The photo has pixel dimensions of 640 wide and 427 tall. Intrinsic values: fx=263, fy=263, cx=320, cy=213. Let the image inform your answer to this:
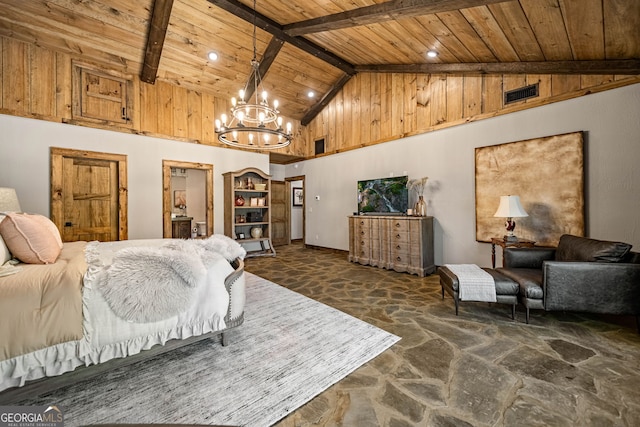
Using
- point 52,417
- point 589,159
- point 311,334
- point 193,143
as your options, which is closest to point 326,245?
point 193,143

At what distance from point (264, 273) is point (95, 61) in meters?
4.85

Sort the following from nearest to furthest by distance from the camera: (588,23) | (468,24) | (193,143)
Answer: (588,23), (468,24), (193,143)

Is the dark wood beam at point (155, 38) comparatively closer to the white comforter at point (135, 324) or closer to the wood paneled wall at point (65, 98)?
the wood paneled wall at point (65, 98)

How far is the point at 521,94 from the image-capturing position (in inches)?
158

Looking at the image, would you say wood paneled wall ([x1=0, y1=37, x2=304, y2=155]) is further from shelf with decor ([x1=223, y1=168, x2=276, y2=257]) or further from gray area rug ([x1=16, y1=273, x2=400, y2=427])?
gray area rug ([x1=16, y1=273, x2=400, y2=427])

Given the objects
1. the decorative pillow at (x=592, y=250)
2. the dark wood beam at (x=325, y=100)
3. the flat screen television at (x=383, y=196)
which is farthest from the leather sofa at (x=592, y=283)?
the dark wood beam at (x=325, y=100)

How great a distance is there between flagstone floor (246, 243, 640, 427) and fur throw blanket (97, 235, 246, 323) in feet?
3.62

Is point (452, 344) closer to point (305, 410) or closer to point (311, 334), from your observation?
point (311, 334)

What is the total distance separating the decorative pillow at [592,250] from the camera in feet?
8.23

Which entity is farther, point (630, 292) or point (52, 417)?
point (630, 292)

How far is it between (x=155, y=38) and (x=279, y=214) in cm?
492

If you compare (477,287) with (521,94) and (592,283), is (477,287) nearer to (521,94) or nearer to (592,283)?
(592,283)

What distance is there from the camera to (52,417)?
0.80 metres

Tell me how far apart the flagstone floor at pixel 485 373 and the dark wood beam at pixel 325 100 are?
534cm
